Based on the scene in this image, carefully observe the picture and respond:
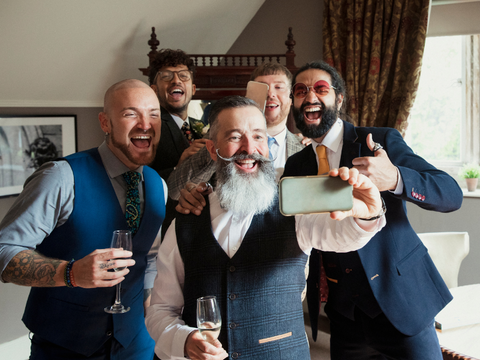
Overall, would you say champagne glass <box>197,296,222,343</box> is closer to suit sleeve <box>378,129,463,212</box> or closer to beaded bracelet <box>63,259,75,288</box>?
beaded bracelet <box>63,259,75,288</box>

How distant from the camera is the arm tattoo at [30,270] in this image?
53.8 inches

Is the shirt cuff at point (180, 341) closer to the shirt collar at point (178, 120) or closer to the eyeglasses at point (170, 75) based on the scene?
the shirt collar at point (178, 120)

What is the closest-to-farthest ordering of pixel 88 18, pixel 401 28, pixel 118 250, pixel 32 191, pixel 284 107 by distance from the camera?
pixel 118 250 → pixel 32 191 → pixel 284 107 → pixel 88 18 → pixel 401 28

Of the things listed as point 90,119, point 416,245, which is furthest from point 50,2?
point 416,245

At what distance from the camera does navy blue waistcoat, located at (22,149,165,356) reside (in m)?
1.56

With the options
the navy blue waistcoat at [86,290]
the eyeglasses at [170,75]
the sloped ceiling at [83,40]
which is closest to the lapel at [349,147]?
the navy blue waistcoat at [86,290]

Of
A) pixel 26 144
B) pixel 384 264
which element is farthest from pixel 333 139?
pixel 26 144

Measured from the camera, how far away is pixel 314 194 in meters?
1.05

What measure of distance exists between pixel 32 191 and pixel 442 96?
13.3 ft

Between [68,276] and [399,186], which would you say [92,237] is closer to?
[68,276]

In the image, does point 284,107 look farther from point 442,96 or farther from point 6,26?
point 442,96

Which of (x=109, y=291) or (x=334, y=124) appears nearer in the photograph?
(x=109, y=291)

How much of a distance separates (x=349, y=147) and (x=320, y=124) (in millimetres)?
173

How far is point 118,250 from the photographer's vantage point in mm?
1378
